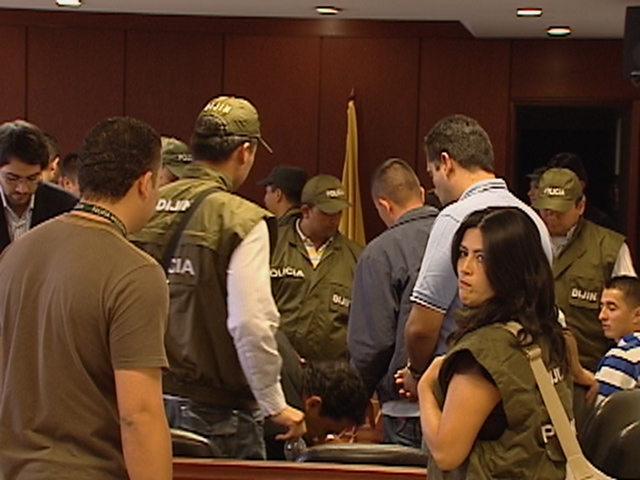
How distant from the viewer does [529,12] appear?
21.9ft

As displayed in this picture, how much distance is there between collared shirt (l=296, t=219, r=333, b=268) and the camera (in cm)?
574

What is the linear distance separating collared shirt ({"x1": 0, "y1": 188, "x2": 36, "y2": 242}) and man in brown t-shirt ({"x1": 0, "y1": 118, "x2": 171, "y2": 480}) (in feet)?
5.58

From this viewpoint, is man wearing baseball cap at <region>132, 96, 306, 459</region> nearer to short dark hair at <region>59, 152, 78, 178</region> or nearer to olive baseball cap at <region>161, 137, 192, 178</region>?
olive baseball cap at <region>161, 137, 192, 178</region>

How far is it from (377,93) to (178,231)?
4.81 m

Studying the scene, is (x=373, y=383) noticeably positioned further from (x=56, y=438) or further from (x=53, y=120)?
(x=53, y=120)

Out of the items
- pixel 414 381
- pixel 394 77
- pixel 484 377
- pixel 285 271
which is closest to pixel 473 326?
pixel 484 377

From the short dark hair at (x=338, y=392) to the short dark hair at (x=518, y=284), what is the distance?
137cm

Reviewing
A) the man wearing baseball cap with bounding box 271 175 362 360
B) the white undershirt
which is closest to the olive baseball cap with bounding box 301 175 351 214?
the man wearing baseball cap with bounding box 271 175 362 360

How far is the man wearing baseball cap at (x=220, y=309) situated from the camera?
320 centimetres

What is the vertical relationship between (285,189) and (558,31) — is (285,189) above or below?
below

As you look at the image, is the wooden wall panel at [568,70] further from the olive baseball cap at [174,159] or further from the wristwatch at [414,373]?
the wristwatch at [414,373]

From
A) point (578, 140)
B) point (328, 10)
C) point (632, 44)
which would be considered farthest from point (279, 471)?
point (578, 140)

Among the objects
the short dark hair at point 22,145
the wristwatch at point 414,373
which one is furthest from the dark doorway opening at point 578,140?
the wristwatch at point 414,373

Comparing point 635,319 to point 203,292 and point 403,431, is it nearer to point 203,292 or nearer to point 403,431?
point 403,431
